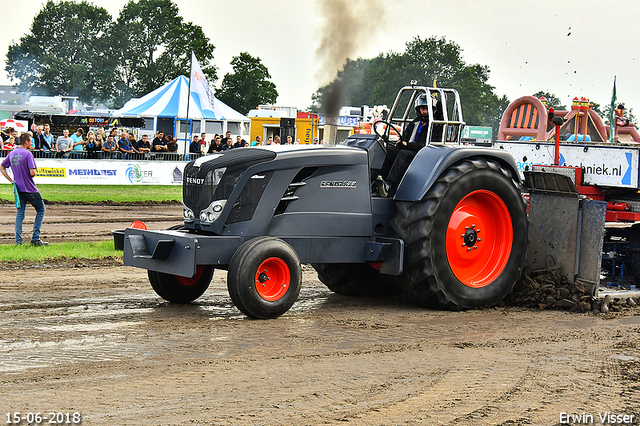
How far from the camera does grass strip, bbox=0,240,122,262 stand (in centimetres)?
945

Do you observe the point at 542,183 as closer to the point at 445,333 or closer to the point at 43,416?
the point at 445,333

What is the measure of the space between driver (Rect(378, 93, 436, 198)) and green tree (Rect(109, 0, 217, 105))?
62822 millimetres

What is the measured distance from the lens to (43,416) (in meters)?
3.86

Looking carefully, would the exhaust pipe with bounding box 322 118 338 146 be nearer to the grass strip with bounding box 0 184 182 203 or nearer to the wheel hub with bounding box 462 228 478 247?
the wheel hub with bounding box 462 228 478 247

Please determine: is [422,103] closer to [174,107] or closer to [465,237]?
[465,237]

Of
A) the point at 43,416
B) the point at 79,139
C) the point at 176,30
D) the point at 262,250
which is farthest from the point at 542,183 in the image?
the point at 176,30

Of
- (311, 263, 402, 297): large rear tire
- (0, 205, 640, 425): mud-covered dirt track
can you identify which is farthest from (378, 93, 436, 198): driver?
(0, 205, 640, 425): mud-covered dirt track

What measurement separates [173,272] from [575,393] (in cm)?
332

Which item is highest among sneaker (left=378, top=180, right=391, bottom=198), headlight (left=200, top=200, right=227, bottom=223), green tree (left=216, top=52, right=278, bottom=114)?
green tree (left=216, top=52, right=278, bottom=114)

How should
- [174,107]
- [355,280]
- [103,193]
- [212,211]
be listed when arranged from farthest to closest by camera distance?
[174,107], [103,193], [355,280], [212,211]

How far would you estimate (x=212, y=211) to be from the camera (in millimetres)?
6348

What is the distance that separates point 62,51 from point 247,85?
27924mm

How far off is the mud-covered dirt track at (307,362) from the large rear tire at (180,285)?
0.52 feet

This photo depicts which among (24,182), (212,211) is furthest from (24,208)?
(212,211)
